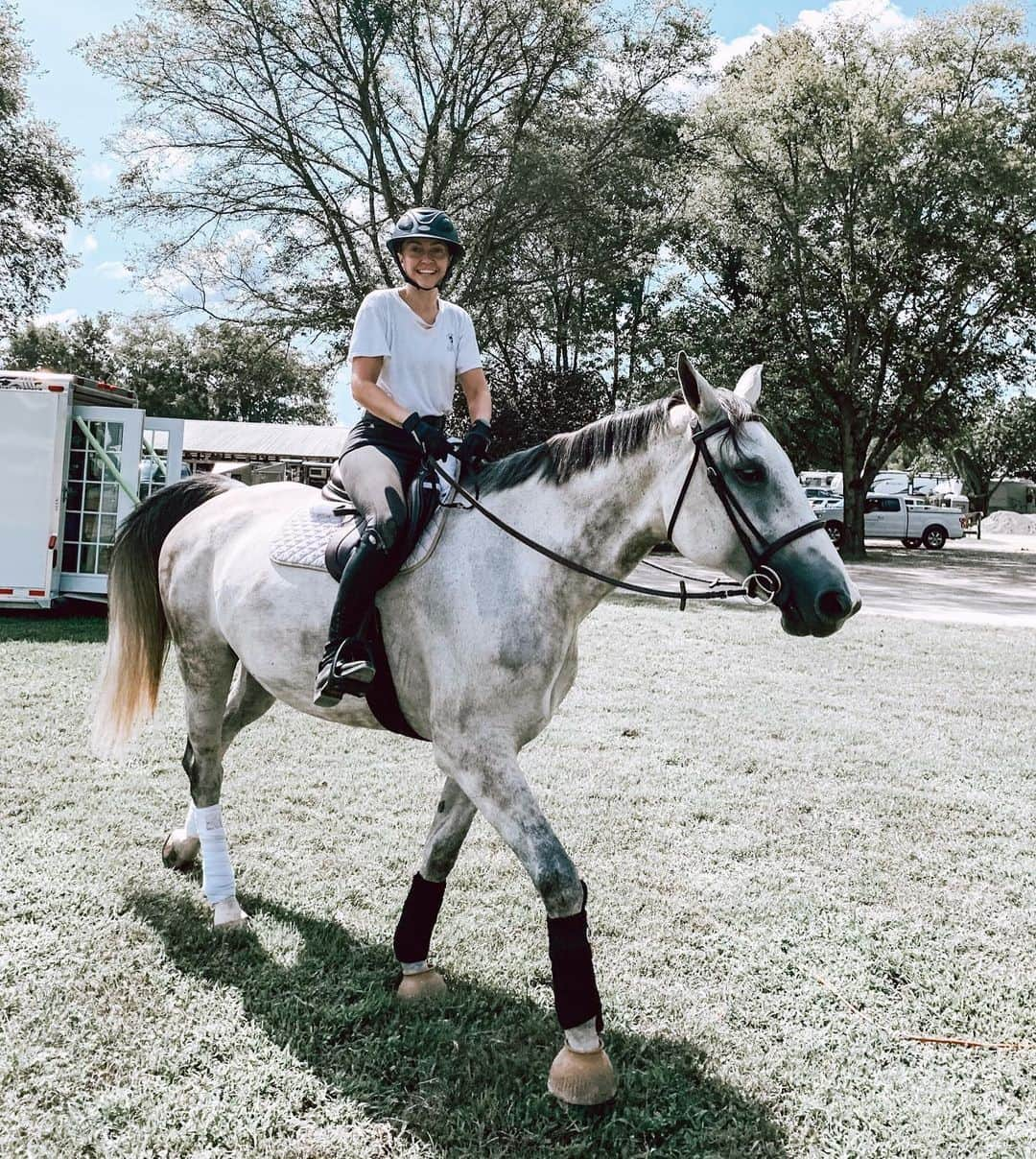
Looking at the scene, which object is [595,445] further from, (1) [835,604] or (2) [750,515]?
(1) [835,604]

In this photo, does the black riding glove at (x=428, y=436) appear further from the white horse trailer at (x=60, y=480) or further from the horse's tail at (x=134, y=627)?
the white horse trailer at (x=60, y=480)

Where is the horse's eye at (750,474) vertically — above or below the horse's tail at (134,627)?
above

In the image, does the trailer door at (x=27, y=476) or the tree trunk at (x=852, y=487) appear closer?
the trailer door at (x=27, y=476)

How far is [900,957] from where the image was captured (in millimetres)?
3863

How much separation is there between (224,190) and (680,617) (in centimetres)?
1695

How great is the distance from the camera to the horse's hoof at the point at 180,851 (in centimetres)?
448

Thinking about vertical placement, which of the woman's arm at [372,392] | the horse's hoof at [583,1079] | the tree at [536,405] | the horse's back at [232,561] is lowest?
the horse's hoof at [583,1079]

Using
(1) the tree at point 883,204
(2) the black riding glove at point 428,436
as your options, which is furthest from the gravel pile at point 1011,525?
(2) the black riding glove at point 428,436

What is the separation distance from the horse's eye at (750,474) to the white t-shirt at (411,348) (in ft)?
4.11

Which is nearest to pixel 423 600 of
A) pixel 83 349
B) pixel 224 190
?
pixel 224 190

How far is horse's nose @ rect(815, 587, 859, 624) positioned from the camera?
8.58ft

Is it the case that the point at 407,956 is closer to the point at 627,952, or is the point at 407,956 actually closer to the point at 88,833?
the point at 627,952

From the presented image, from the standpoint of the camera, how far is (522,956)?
3.75 meters

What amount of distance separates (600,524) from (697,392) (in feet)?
1.92
